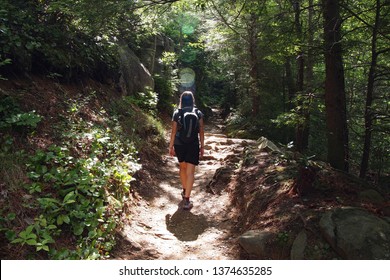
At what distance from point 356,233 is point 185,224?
2902 millimetres

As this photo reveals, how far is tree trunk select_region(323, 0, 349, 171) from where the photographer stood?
18.1 ft

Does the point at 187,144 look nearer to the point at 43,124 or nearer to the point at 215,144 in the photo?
the point at 43,124

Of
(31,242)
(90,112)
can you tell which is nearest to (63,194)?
(31,242)

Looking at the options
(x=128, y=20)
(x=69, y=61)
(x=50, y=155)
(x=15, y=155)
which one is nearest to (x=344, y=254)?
(x=50, y=155)

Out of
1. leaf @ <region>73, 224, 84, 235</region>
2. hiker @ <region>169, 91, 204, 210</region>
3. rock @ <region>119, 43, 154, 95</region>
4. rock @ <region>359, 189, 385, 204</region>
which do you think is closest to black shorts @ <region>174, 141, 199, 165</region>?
hiker @ <region>169, 91, 204, 210</region>

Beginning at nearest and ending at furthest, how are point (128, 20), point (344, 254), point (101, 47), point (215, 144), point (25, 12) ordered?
1. point (344, 254)
2. point (25, 12)
3. point (101, 47)
4. point (128, 20)
5. point (215, 144)

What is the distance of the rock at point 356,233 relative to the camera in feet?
10.1

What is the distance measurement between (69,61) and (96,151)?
3.27m

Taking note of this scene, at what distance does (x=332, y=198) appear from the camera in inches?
164

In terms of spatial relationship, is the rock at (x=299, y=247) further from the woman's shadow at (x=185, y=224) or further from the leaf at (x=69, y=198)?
the leaf at (x=69, y=198)

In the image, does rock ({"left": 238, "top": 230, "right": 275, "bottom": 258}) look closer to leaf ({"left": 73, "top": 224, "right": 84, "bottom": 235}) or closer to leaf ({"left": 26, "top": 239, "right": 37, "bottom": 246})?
leaf ({"left": 73, "top": 224, "right": 84, "bottom": 235})

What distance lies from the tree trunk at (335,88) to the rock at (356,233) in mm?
2425

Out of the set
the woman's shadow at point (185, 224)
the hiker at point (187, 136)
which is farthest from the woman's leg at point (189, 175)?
the woman's shadow at point (185, 224)

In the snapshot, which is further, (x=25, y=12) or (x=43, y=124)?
(x=25, y=12)
